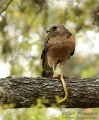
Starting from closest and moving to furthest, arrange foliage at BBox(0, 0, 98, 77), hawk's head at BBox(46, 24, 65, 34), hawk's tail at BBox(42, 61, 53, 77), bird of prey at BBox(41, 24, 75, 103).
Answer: bird of prey at BBox(41, 24, 75, 103), hawk's head at BBox(46, 24, 65, 34), hawk's tail at BBox(42, 61, 53, 77), foliage at BBox(0, 0, 98, 77)

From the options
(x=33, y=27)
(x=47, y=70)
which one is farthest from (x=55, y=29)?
(x=33, y=27)

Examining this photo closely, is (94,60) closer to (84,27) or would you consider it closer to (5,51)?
(5,51)

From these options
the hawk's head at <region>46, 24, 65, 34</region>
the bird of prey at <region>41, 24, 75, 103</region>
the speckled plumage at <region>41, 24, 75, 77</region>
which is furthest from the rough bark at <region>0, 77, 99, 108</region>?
the hawk's head at <region>46, 24, 65, 34</region>

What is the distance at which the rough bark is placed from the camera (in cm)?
634

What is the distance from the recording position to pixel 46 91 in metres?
6.45

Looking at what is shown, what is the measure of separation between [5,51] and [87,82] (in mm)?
4514

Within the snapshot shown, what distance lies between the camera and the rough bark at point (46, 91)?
20.8 ft

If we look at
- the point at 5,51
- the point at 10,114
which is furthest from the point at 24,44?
the point at 10,114

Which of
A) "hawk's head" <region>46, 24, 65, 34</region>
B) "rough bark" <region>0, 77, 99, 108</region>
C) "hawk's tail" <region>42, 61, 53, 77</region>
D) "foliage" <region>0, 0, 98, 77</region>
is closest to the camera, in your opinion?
"rough bark" <region>0, 77, 99, 108</region>

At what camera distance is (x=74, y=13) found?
973cm

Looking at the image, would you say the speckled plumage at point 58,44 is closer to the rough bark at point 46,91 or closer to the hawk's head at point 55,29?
the hawk's head at point 55,29

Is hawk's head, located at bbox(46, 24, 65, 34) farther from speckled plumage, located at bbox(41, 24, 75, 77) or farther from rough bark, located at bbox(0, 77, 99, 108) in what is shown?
rough bark, located at bbox(0, 77, 99, 108)

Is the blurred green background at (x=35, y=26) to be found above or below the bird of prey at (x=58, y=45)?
above

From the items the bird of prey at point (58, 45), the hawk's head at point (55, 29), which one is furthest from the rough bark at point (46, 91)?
the hawk's head at point (55, 29)
